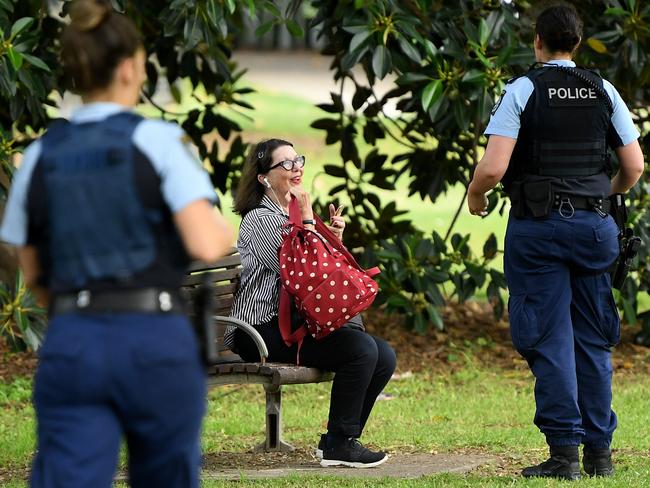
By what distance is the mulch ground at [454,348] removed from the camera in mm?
8680

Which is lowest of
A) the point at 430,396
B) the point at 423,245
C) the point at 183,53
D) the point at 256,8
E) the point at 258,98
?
the point at 258,98

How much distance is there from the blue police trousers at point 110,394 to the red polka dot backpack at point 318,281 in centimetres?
253

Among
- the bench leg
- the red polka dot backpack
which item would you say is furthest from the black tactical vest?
the bench leg

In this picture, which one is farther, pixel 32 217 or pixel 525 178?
pixel 525 178

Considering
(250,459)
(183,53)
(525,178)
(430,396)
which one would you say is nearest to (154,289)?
(525,178)

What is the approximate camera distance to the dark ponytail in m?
5.06

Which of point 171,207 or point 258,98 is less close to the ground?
point 171,207

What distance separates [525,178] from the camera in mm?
5191

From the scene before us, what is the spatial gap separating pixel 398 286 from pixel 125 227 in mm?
5462

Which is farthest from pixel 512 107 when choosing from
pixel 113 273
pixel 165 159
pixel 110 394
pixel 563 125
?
pixel 110 394

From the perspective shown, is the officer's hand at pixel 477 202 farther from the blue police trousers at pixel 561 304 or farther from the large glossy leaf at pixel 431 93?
the large glossy leaf at pixel 431 93

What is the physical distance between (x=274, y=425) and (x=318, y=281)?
0.90 metres

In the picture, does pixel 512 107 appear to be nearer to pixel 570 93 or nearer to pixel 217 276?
pixel 570 93

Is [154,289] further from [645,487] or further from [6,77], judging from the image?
[6,77]
